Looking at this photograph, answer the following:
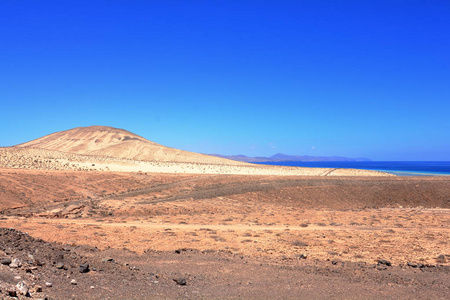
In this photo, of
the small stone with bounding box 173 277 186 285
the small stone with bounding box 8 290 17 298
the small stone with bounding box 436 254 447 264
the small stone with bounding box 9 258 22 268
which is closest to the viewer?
the small stone with bounding box 8 290 17 298

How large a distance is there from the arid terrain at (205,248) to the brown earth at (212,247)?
0.15 ft

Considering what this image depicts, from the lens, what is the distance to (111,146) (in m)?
86.8

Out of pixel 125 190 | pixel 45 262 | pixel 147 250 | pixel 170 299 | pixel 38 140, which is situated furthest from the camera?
pixel 38 140

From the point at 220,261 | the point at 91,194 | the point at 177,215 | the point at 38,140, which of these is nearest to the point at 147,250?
the point at 220,261

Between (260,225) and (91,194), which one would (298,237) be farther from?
(91,194)

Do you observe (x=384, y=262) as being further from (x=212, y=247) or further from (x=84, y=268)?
(x=84, y=268)

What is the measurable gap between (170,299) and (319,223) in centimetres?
1200

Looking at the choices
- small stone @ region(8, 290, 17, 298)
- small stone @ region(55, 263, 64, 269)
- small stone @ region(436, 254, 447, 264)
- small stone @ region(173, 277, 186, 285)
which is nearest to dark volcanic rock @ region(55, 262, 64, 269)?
small stone @ region(55, 263, 64, 269)

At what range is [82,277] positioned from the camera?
7.70 meters

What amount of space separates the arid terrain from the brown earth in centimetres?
4

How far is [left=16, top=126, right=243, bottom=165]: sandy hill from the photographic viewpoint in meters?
78.8

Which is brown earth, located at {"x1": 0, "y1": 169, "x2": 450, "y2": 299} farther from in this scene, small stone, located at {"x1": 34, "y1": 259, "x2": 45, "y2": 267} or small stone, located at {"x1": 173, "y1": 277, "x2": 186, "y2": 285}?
small stone, located at {"x1": 173, "y1": 277, "x2": 186, "y2": 285}

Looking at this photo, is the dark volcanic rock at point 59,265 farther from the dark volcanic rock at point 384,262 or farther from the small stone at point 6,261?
the dark volcanic rock at point 384,262

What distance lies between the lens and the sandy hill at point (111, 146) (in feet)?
258
